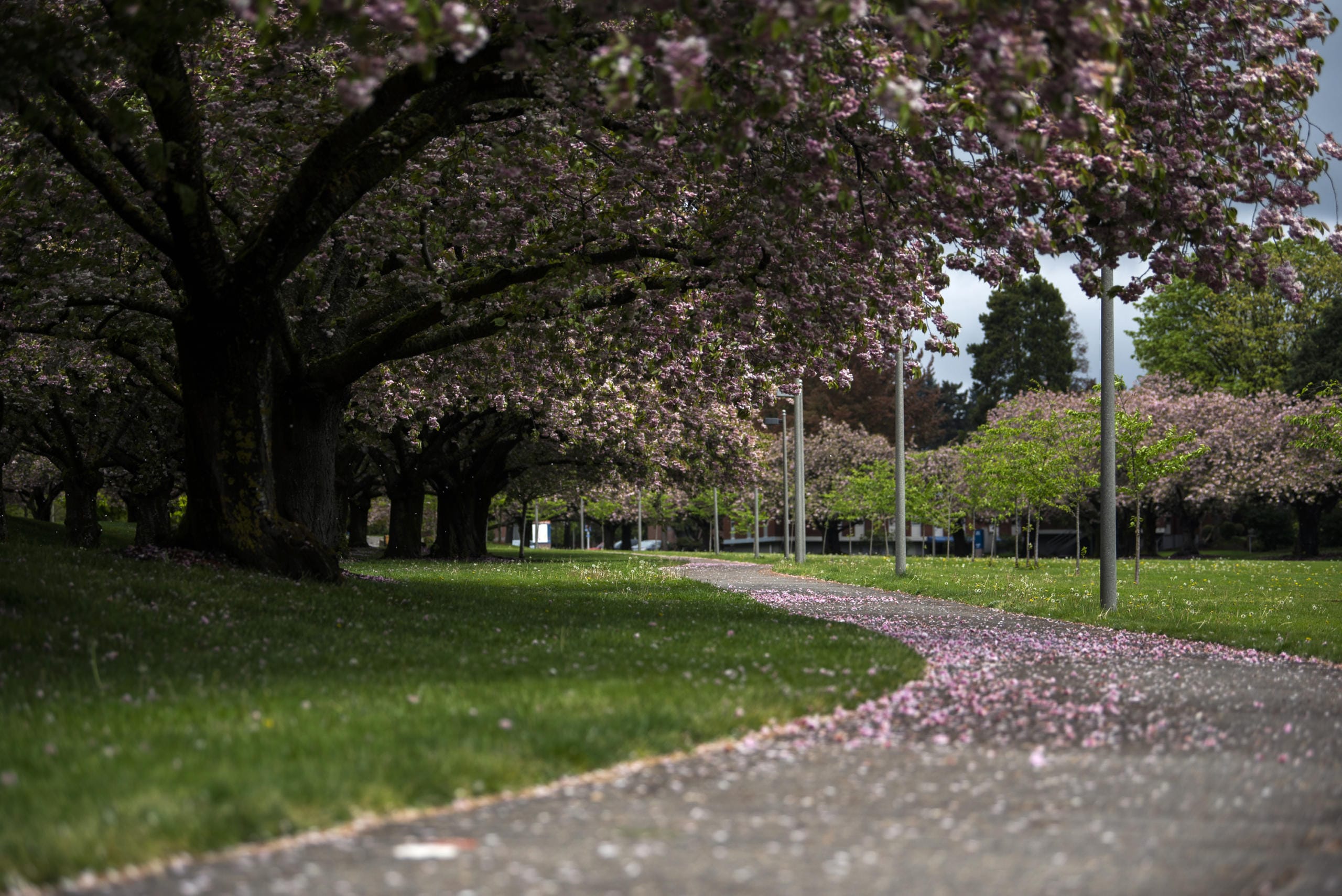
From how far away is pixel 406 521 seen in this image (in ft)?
130

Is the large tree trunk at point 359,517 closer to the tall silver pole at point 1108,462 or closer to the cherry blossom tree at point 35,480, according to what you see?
the cherry blossom tree at point 35,480

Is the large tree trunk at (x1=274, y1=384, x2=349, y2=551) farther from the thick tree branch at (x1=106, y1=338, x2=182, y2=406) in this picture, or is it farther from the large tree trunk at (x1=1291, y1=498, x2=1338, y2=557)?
the large tree trunk at (x1=1291, y1=498, x2=1338, y2=557)

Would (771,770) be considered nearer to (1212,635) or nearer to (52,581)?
(52,581)

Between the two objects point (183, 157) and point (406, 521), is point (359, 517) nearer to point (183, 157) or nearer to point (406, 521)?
point (406, 521)

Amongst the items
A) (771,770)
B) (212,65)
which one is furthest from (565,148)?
(771,770)

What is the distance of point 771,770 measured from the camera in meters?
5.75

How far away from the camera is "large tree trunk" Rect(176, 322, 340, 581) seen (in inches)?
562

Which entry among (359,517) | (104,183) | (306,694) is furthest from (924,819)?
(359,517)

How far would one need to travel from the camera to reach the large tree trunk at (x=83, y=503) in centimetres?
3041

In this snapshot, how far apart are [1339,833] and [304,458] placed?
15283 millimetres

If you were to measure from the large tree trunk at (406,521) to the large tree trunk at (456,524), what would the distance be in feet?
2.20

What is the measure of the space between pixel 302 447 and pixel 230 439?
3476mm

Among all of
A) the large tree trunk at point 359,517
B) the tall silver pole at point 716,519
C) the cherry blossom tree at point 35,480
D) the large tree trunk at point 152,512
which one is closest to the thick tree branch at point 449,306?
the large tree trunk at point 152,512

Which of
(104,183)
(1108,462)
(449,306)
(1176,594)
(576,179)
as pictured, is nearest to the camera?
(104,183)
